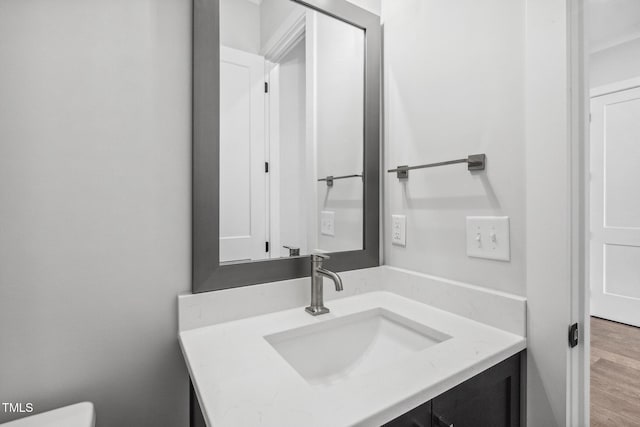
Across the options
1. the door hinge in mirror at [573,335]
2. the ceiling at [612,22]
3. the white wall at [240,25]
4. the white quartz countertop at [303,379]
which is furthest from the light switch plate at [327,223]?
the ceiling at [612,22]

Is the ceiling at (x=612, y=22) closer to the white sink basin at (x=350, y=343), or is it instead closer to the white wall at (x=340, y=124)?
the white wall at (x=340, y=124)

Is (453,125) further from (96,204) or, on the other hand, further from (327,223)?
(96,204)

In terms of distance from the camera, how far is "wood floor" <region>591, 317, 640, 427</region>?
5.15 feet

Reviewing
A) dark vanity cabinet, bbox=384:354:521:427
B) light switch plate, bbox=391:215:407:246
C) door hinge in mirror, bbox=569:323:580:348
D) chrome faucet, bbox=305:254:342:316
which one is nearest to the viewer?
dark vanity cabinet, bbox=384:354:521:427

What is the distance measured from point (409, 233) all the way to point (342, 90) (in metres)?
0.61

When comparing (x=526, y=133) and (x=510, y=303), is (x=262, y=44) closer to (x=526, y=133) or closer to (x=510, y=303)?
(x=526, y=133)

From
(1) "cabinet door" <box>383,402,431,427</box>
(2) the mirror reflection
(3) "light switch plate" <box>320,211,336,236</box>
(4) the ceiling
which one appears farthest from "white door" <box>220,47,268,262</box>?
(4) the ceiling

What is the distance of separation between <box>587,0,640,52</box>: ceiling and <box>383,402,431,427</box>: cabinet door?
2736 mm

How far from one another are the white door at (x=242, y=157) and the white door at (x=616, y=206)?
3.14m

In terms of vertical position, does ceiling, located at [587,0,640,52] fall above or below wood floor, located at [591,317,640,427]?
above

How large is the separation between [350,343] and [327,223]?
0.43 meters

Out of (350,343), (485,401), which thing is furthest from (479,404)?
(350,343)

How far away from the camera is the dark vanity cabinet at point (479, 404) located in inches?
25.0

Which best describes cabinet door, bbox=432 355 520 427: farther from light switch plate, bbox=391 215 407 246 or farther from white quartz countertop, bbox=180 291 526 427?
light switch plate, bbox=391 215 407 246
